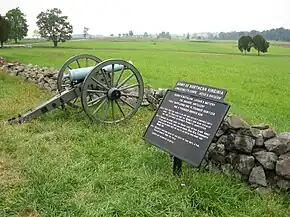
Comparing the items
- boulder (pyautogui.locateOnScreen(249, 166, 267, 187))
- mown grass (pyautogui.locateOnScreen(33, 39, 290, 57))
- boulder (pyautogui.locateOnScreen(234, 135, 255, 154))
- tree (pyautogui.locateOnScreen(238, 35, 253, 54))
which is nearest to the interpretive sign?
boulder (pyautogui.locateOnScreen(234, 135, 255, 154))

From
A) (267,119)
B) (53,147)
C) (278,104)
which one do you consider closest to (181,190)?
(53,147)

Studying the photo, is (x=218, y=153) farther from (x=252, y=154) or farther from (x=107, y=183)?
(x=107, y=183)

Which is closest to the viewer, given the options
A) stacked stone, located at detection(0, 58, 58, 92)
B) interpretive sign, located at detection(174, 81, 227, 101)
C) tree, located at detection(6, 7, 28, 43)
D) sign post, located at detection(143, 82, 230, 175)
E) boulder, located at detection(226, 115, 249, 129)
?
sign post, located at detection(143, 82, 230, 175)

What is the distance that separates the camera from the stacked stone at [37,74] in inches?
465

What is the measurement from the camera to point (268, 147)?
170 inches

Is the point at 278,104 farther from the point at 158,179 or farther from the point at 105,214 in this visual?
the point at 105,214

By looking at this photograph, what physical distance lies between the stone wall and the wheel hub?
285 cm

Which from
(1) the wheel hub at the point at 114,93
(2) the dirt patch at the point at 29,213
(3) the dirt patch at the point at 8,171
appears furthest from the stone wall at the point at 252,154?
(1) the wheel hub at the point at 114,93

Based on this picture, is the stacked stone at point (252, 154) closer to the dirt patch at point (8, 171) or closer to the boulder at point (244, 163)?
the boulder at point (244, 163)

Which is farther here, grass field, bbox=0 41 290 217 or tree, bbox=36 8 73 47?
tree, bbox=36 8 73 47

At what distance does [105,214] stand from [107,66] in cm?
419

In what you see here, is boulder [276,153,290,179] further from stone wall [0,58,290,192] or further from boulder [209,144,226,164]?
Answer: boulder [209,144,226,164]

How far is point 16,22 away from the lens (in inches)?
2530

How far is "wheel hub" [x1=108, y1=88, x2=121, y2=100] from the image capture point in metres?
7.20
